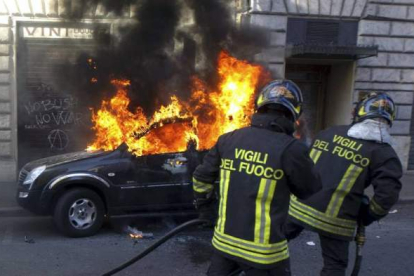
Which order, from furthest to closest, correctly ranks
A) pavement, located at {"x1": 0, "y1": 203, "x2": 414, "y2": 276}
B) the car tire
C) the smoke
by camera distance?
the smoke, the car tire, pavement, located at {"x1": 0, "y1": 203, "x2": 414, "y2": 276}

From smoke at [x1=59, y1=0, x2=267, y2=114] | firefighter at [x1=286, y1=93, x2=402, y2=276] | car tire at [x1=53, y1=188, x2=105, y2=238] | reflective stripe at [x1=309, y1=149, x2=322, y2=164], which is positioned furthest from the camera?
smoke at [x1=59, y1=0, x2=267, y2=114]

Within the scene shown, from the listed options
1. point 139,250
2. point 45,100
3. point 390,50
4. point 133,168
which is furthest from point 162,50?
point 390,50

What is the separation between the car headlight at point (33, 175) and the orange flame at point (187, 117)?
1028 millimetres

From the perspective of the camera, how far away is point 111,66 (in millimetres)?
7422

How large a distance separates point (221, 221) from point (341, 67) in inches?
378

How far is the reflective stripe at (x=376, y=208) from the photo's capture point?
10.3 feet

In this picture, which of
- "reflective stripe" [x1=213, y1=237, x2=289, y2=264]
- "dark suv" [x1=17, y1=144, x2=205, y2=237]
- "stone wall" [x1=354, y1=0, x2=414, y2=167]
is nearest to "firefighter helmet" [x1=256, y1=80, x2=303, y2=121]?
"reflective stripe" [x1=213, y1=237, x2=289, y2=264]

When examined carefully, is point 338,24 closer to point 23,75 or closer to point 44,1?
point 44,1

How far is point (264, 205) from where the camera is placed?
261 centimetres

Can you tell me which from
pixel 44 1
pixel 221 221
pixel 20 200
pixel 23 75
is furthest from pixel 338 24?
pixel 221 221

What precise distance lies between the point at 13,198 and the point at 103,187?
287 cm

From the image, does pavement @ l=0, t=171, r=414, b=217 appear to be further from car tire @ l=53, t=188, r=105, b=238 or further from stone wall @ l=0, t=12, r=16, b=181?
car tire @ l=53, t=188, r=105, b=238

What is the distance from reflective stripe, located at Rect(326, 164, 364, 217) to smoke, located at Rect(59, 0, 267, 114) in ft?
13.2

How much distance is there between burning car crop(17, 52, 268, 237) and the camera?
19.1 feet
